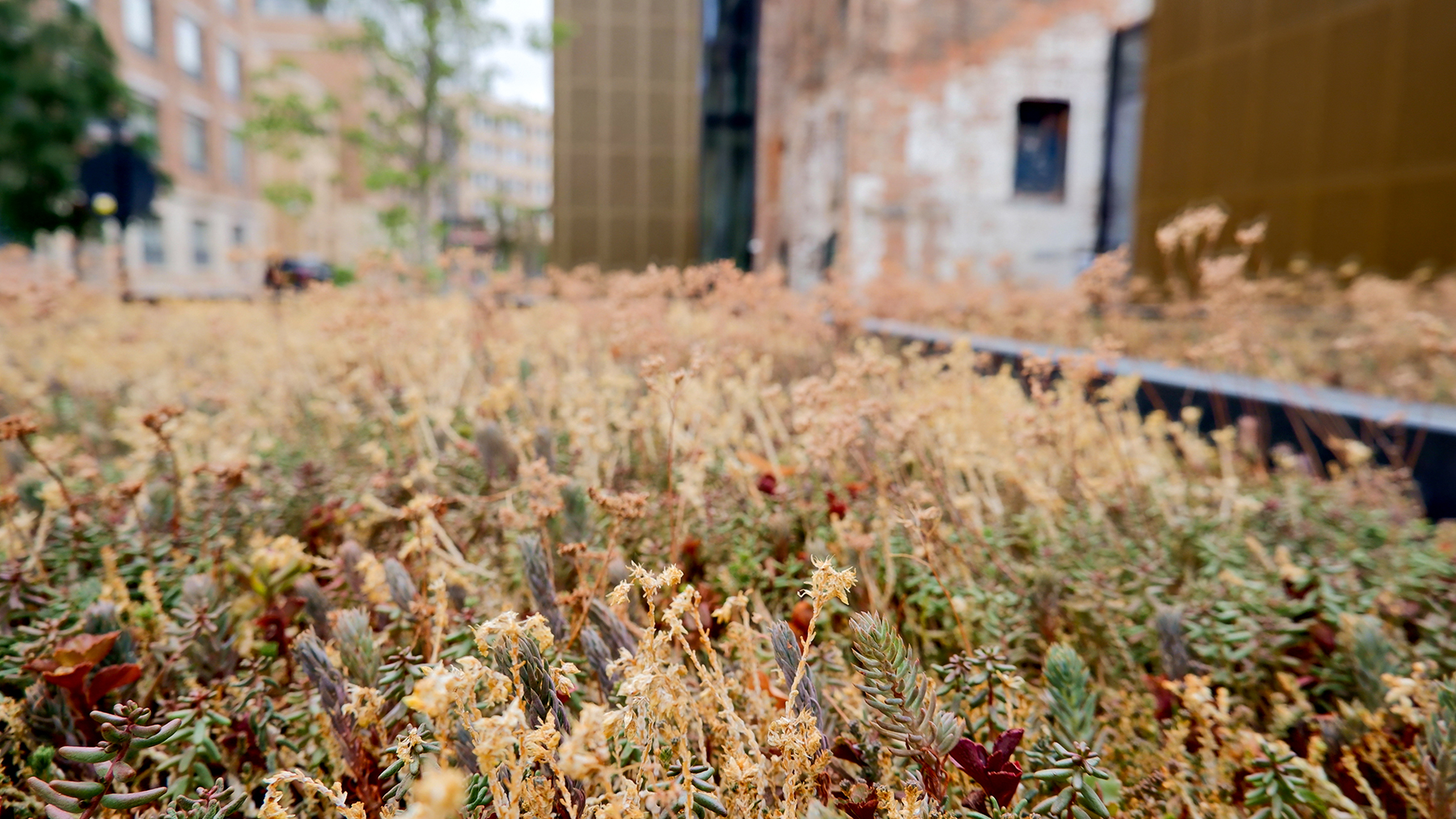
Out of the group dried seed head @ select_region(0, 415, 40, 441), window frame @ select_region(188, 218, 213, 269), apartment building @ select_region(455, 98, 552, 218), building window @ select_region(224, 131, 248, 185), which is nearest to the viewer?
dried seed head @ select_region(0, 415, 40, 441)

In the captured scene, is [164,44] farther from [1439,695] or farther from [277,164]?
[1439,695]

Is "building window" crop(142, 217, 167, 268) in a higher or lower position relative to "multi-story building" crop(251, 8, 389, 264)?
lower

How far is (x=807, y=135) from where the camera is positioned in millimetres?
15930

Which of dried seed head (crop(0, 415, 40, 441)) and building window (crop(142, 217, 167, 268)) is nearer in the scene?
dried seed head (crop(0, 415, 40, 441))

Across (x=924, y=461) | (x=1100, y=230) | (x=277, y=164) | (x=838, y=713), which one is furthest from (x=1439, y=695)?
(x=277, y=164)

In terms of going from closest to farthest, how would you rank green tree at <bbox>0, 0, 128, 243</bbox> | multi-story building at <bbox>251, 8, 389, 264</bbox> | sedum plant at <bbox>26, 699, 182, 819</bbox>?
sedum plant at <bbox>26, 699, 182, 819</bbox>, green tree at <bbox>0, 0, 128, 243</bbox>, multi-story building at <bbox>251, 8, 389, 264</bbox>

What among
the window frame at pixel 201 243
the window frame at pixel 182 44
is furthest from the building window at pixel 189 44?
the window frame at pixel 201 243

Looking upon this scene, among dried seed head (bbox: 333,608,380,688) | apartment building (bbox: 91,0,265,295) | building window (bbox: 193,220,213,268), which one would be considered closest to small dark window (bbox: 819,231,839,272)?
dried seed head (bbox: 333,608,380,688)

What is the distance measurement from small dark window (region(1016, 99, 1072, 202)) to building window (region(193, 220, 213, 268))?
3343 centimetres

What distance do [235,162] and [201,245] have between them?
17.8 ft

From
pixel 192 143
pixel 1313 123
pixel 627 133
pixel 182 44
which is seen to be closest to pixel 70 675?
pixel 1313 123

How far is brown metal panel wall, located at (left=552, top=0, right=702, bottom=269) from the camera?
2119cm

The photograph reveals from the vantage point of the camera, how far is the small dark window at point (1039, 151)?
1394cm

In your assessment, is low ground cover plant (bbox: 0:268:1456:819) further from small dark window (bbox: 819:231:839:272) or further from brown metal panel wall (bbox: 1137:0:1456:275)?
small dark window (bbox: 819:231:839:272)
